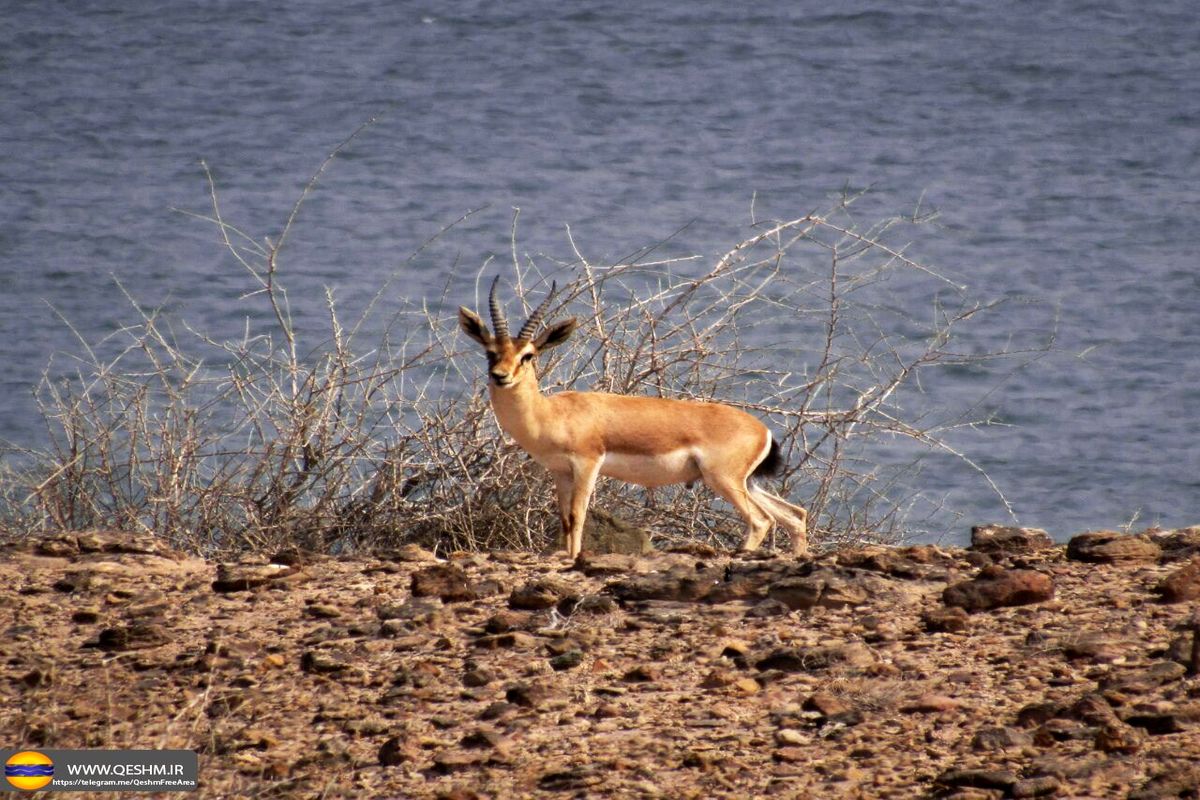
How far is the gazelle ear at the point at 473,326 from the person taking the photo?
9.26 meters

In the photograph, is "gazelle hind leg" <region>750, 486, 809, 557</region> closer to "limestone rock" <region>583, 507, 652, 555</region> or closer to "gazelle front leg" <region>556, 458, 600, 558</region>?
"limestone rock" <region>583, 507, 652, 555</region>

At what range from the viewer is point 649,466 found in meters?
9.34

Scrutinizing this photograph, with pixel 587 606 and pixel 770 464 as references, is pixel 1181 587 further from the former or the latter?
pixel 770 464

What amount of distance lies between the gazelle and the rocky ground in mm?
1134

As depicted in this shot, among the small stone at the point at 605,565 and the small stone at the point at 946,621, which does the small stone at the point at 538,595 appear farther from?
the small stone at the point at 946,621

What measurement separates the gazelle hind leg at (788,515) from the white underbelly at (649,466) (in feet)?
1.77

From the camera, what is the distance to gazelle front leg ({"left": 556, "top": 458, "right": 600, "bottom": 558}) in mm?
9031

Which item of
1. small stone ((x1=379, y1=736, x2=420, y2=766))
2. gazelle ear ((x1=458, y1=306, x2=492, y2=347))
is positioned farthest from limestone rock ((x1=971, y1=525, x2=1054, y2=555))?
small stone ((x1=379, y1=736, x2=420, y2=766))

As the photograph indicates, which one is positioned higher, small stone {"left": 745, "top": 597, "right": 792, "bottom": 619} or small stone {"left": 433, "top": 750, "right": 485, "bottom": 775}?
small stone {"left": 433, "top": 750, "right": 485, "bottom": 775}

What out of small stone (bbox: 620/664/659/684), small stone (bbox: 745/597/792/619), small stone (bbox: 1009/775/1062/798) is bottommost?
small stone (bbox: 745/597/792/619)

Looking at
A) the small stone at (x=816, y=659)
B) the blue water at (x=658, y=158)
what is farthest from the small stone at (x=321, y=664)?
the blue water at (x=658, y=158)

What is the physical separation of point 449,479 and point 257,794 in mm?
4759

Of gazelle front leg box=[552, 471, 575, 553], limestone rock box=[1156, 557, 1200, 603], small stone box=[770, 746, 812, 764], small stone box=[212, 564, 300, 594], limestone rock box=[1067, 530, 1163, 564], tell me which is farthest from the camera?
gazelle front leg box=[552, 471, 575, 553]

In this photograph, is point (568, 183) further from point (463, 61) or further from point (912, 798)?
point (912, 798)
